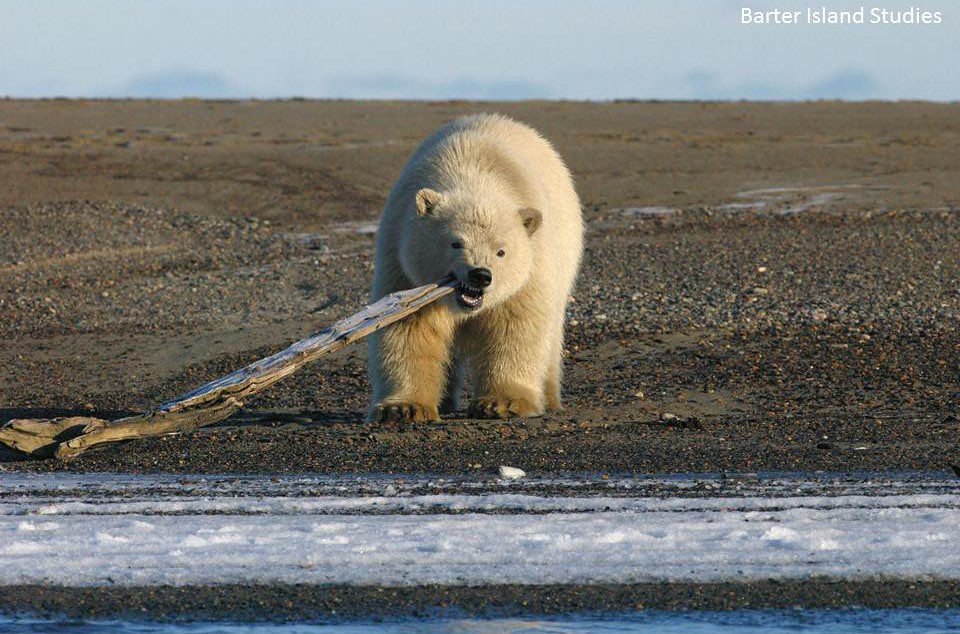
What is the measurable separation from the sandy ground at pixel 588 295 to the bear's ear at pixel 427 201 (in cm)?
120

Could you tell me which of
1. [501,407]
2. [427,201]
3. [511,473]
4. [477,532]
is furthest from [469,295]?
[477,532]

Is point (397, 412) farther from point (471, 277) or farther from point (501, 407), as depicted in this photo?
point (471, 277)

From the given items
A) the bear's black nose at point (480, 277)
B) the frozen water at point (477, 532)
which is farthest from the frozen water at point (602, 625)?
the bear's black nose at point (480, 277)

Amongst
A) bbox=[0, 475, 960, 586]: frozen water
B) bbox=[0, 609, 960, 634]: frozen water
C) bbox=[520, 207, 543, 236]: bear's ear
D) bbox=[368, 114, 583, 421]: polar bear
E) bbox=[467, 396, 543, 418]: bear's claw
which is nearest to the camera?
bbox=[0, 609, 960, 634]: frozen water

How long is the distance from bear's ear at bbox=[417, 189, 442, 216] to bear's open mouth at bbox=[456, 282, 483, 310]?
0.50m

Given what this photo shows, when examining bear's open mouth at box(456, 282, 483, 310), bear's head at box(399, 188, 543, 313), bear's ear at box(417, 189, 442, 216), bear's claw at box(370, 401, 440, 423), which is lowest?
bear's claw at box(370, 401, 440, 423)

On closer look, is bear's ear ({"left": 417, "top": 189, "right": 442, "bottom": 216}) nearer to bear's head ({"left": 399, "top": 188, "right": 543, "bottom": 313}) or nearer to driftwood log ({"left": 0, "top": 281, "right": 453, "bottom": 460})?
bear's head ({"left": 399, "top": 188, "right": 543, "bottom": 313})

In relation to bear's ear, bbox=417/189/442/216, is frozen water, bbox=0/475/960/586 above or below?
below

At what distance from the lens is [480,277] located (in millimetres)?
8086

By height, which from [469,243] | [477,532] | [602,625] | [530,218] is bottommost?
[602,625]

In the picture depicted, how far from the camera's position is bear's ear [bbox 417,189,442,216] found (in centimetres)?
841

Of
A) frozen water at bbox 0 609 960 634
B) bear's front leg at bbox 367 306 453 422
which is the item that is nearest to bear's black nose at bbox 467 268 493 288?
bear's front leg at bbox 367 306 453 422

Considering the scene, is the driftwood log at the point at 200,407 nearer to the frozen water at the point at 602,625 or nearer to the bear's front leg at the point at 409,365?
the bear's front leg at the point at 409,365

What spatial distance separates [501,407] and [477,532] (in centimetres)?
346
